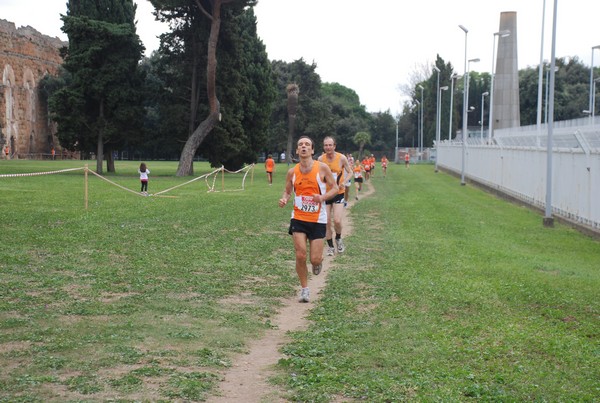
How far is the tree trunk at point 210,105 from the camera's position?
155 ft

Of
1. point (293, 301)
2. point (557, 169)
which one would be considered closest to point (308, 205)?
point (293, 301)

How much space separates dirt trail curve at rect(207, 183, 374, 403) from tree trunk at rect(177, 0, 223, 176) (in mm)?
38486

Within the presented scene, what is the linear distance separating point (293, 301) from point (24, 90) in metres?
73.0

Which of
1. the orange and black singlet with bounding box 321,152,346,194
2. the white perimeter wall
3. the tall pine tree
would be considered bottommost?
the white perimeter wall

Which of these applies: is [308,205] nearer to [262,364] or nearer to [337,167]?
[262,364]

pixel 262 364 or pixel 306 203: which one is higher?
pixel 306 203

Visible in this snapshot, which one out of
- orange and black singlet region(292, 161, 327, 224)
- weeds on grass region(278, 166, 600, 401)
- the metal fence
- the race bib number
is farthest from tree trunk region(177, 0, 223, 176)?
the race bib number

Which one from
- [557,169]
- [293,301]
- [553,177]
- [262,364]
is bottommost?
[293,301]

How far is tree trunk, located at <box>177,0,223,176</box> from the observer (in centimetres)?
4731

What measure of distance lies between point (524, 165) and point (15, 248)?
24.0m

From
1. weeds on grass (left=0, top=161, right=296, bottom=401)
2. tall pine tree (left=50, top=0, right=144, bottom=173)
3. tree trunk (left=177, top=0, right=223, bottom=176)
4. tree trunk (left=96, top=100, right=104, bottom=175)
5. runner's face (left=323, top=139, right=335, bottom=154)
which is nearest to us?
weeds on grass (left=0, top=161, right=296, bottom=401)

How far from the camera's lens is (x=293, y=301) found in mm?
10461

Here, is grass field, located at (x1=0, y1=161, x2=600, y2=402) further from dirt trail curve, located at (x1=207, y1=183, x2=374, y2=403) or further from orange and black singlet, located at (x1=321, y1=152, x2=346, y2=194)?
orange and black singlet, located at (x1=321, y1=152, x2=346, y2=194)

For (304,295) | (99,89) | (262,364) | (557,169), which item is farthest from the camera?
(99,89)
